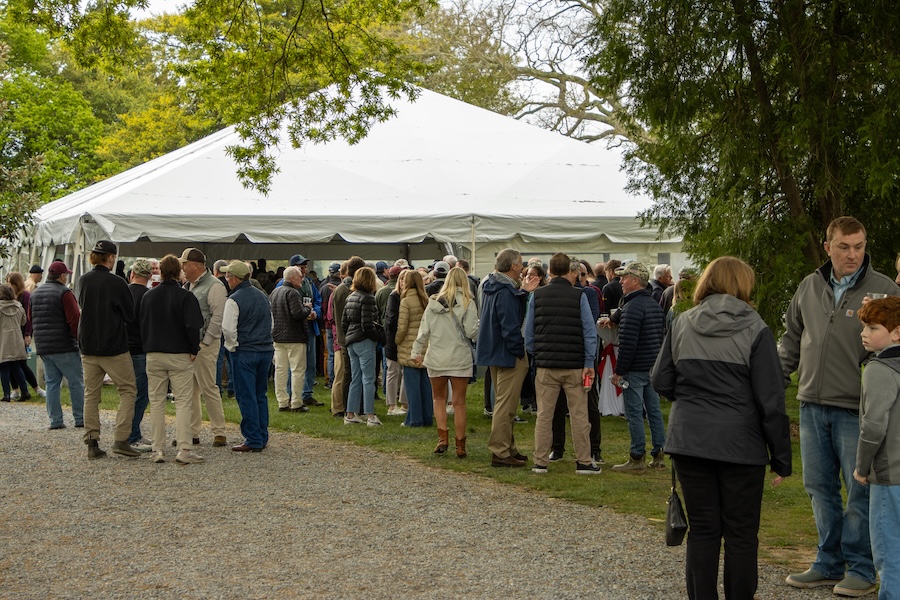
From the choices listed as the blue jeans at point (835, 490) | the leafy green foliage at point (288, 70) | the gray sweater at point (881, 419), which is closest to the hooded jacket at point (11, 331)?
the leafy green foliage at point (288, 70)

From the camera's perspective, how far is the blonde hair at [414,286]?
39.0 feet

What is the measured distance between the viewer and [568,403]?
932 cm

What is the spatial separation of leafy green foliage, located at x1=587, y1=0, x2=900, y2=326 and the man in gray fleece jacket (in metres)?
3.58

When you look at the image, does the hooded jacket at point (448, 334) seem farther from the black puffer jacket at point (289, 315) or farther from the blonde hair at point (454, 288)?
the black puffer jacket at point (289, 315)

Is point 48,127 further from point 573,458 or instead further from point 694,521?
point 694,521

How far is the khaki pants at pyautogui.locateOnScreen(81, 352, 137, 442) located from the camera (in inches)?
412

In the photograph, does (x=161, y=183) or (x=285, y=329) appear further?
(x=161, y=183)

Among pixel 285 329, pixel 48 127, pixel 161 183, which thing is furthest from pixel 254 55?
pixel 48 127

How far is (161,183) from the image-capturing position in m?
18.8

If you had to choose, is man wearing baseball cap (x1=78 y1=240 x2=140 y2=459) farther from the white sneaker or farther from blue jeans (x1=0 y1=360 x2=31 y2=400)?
blue jeans (x1=0 y1=360 x2=31 y2=400)

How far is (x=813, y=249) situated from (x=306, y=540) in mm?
5612

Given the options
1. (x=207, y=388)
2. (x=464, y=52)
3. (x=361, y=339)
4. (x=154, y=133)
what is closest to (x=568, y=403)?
(x=207, y=388)

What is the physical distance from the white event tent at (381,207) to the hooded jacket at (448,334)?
6720mm

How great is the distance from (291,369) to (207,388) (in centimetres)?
302
